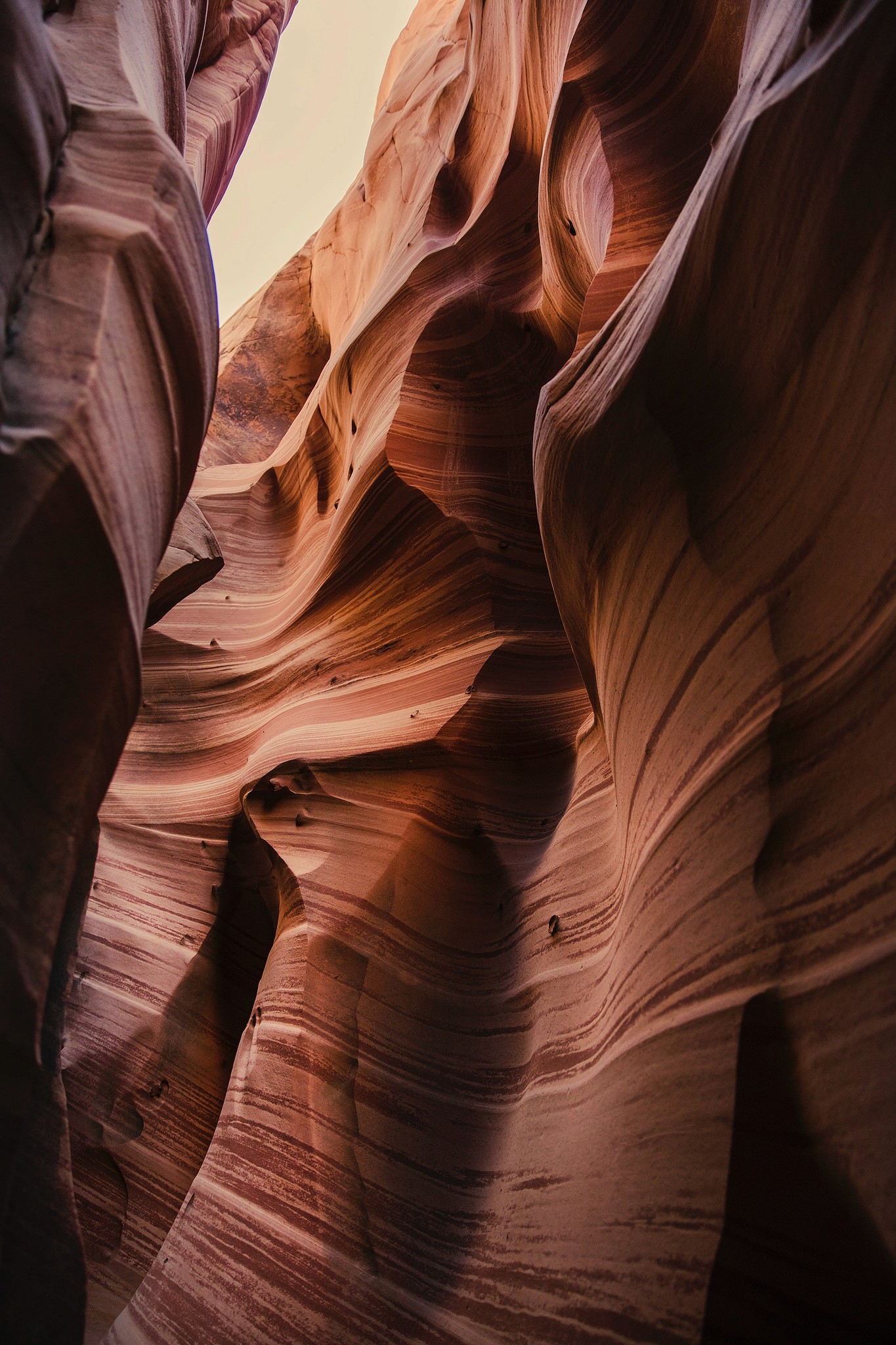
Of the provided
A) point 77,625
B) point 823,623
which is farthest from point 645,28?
point 77,625

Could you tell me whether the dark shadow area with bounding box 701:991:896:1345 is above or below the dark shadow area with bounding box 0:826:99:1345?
above

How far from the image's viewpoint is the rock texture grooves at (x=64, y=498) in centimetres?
112

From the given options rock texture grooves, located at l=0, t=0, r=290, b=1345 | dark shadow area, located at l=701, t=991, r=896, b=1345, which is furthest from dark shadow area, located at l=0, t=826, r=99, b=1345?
dark shadow area, located at l=701, t=991, r=896, b=1345

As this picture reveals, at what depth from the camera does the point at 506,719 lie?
2730 millimetres

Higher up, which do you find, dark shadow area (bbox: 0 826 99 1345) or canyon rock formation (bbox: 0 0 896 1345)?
canyon rock formation (bbox: 0 0 896 1345)

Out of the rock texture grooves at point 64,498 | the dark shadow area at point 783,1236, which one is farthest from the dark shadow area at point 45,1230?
the dark shadow area at point 783,1236

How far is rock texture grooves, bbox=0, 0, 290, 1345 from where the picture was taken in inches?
43.9

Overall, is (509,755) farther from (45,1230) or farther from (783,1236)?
(45,1230)

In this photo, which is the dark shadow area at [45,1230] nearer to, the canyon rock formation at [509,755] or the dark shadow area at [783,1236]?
the canyon rock formation at [509,755]

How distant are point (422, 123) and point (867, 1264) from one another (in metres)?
5.65

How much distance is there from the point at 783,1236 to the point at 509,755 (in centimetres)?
167

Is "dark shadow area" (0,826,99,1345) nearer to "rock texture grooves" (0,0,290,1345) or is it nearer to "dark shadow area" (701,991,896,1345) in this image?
"rock texture grooves" (0,0,290,1345)

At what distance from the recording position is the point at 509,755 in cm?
276

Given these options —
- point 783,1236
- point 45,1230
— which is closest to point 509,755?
point 783,1236
